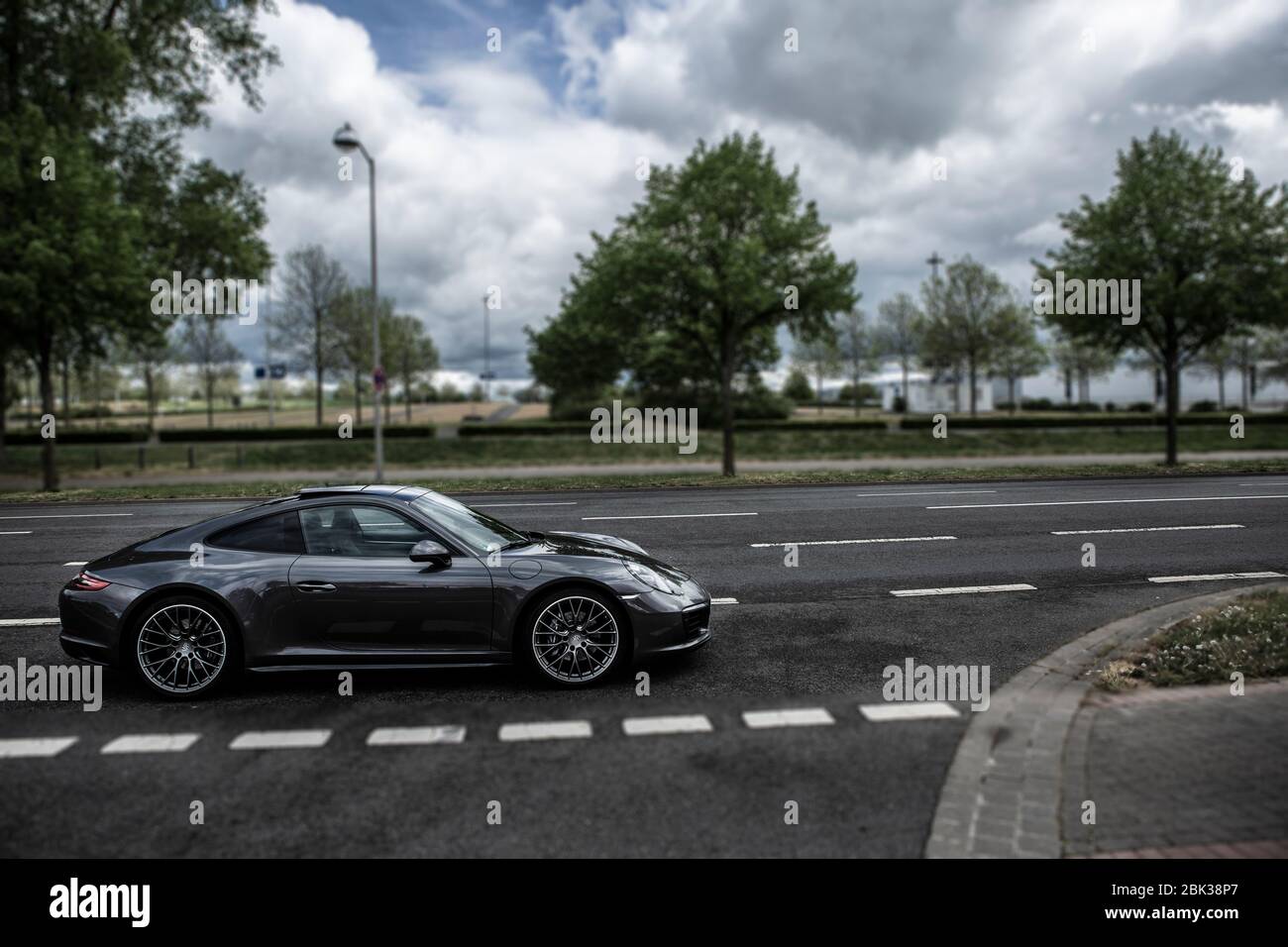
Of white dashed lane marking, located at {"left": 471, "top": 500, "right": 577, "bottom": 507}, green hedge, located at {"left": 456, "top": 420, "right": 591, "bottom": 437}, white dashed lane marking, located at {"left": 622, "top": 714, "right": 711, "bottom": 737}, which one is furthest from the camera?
green hedge, located at {"left": 456, "top": 420, "right": 591, "bottom": 437}

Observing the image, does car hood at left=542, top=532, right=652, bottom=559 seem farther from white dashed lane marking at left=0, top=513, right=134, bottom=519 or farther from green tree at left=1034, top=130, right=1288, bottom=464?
green tree at left=1034, top=130, right=1288, bottom=464

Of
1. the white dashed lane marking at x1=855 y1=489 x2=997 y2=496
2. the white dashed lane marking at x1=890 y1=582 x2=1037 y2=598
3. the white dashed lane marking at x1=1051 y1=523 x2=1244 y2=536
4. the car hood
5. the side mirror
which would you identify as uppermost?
the side mirror

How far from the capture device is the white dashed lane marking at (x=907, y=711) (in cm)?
512

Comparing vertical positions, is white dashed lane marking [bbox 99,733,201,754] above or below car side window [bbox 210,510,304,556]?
below

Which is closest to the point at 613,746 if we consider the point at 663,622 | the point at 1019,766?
the point at 663,622

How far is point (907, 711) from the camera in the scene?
5230 millimetres

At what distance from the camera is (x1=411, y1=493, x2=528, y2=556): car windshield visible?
240 inches

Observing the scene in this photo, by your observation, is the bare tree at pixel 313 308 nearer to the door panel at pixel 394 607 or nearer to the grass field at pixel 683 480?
the grass field at pixel 683 480

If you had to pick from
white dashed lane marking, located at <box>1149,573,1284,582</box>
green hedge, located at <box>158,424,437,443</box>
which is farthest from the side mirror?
green hedge, located at <box>158,424,437,443</box>

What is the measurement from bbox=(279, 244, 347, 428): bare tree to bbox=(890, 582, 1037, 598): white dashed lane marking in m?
40.1

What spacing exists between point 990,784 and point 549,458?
26861 mm

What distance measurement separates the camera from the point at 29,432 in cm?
3556
